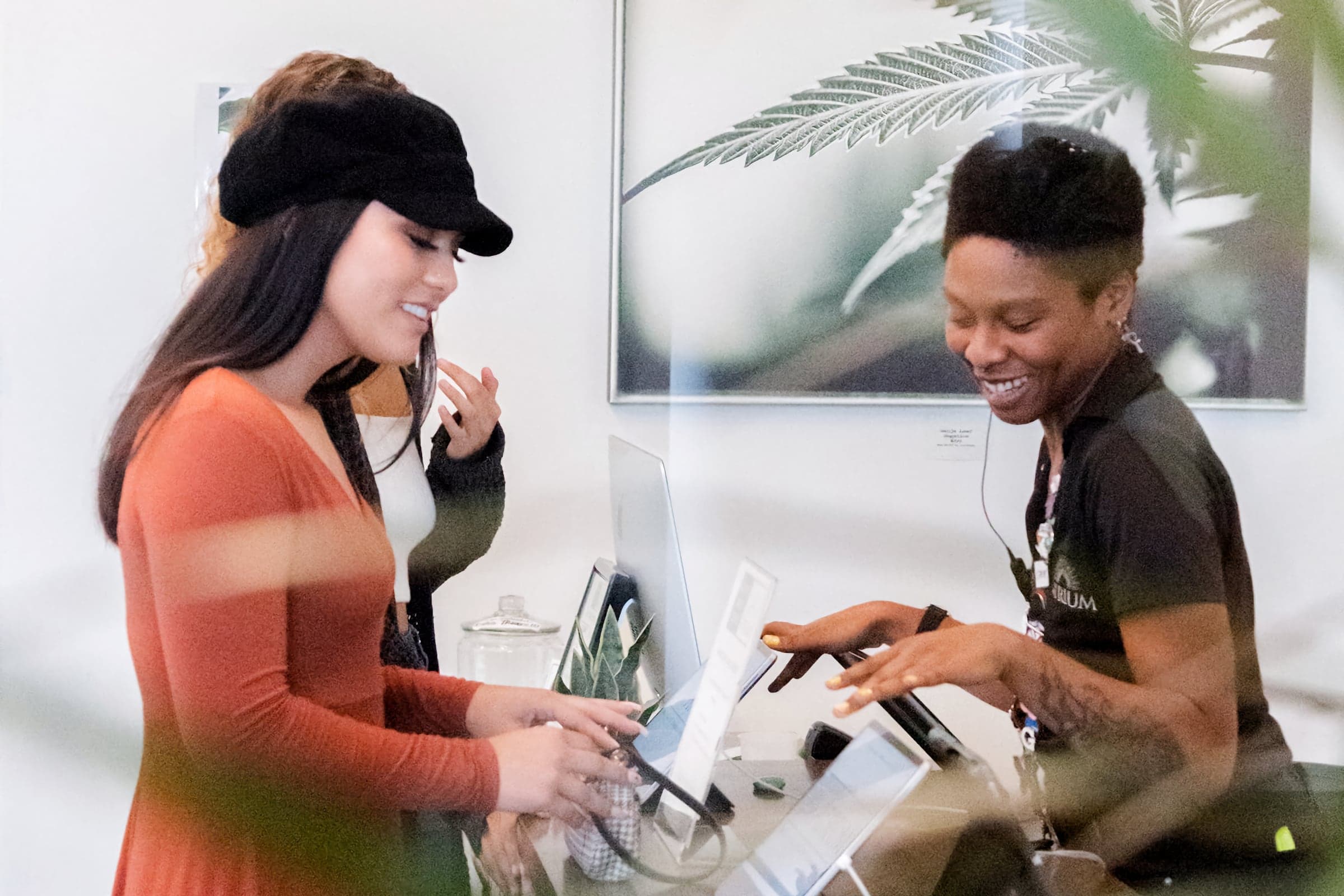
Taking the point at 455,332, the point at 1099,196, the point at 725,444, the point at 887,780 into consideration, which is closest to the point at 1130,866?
the point at 887,780

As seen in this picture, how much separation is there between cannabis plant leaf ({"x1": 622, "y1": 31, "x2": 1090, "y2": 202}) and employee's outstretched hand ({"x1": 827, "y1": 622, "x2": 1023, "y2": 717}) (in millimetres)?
226

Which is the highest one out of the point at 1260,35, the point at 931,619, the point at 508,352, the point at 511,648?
the point at 1260,35

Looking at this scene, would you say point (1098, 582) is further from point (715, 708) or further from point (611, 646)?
point (611, 646)

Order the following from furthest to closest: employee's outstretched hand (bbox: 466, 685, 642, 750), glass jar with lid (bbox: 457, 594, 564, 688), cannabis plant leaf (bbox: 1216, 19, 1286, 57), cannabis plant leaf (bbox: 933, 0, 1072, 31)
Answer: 1. glass jar with lid (bbox: 457, 594, 564, 688)
2. employee's outstretched hand (bbox: 466, 685, 642, 750)
3. cannabis plant leaf (bbox: 933, 0, 1072, 31)
4. cannabis plant leaf (bbox: 1216, 19, 1286, 57)

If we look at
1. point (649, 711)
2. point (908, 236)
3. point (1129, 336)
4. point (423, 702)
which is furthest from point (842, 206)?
point (423, 702)

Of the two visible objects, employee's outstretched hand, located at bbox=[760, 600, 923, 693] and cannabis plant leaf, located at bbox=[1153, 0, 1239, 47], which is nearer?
cannabis plant leaf, located at bbox=[1153, 0, 1239, 47]

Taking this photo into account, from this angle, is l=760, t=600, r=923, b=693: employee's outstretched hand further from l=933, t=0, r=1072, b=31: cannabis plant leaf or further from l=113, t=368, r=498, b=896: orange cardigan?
l=933, t=0, r=1072, b=31: cannabis plant leaf

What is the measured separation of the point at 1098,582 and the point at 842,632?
0.65ft

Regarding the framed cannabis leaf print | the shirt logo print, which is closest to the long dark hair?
the framed cannabis leaf print

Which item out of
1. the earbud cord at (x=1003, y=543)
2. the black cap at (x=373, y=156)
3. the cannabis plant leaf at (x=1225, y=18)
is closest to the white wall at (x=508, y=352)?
the earbud cord at (x=1003, y=543)

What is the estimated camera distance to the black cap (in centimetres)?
53

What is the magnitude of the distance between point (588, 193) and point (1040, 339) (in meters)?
0.36

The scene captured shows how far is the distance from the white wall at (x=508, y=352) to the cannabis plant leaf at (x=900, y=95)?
0.48 feet

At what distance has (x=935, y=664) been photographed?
0.42 m
